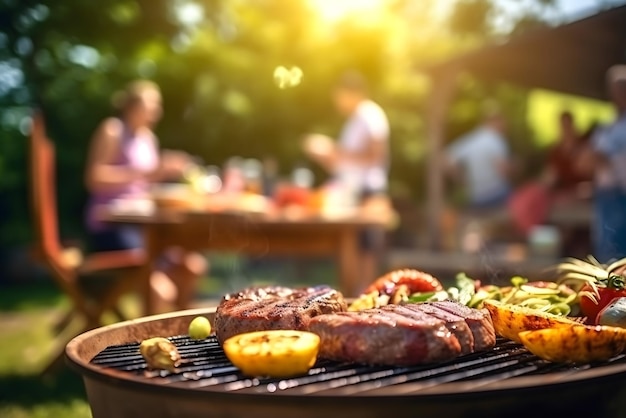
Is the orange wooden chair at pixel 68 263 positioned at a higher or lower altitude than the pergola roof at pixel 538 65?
lower

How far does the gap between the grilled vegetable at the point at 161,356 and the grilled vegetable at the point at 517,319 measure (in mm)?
1062

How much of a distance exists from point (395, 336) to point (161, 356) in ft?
2.14

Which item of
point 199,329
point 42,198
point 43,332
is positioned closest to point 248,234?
point 42,198

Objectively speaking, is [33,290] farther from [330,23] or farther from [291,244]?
[330,23]

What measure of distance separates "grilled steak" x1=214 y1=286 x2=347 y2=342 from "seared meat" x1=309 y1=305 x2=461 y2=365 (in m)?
0.18

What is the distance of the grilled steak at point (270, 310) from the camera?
232 cm

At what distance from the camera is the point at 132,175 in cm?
702

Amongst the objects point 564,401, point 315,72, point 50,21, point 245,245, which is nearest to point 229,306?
point 564,401

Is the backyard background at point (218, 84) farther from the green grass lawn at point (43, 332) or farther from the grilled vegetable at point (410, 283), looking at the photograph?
the grilled vegetable at point (410, 283)

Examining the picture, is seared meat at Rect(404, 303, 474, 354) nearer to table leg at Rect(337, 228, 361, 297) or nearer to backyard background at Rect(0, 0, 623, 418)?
table leg at Rect(337, 228, 361, 297)

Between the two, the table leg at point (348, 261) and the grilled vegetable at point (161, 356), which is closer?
the grilled vegetable at point (161, 356)

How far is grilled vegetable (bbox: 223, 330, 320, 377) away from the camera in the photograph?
198 cm

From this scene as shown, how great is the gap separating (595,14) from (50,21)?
10.6m

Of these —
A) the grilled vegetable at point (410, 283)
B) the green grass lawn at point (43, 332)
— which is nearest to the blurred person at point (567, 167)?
the green grass lawn at point (43, 332)
